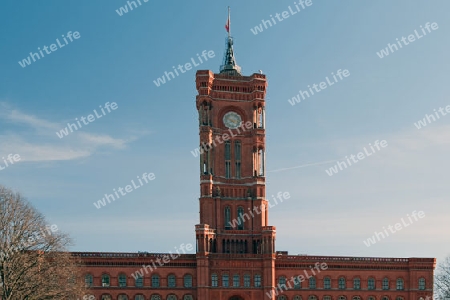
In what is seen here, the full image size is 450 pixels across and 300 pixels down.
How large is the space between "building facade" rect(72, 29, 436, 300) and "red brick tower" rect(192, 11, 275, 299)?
0.15 meters

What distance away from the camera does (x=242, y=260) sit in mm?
88438

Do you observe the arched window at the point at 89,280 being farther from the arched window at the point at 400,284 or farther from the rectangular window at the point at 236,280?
the arched window at the point at 400,284

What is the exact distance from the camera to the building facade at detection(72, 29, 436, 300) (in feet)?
287

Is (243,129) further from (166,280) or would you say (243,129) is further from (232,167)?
(166,280)

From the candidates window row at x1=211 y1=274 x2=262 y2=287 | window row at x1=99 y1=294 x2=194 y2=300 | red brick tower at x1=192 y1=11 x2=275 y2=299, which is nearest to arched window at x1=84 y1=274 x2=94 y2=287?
window row at x1=99 y1=294 x2=194 y2=300

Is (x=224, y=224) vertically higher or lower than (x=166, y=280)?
higher

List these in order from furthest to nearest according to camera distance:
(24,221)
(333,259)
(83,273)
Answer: (333,259) < (83,273) < (24,221)

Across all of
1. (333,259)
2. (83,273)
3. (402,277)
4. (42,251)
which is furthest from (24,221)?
(402,277)

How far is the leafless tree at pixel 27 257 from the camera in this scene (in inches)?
2298

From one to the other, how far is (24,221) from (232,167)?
42.3 meters

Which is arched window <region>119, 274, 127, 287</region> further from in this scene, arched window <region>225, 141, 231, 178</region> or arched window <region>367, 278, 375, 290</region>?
arched window <region>367, 278, 375, 290</region>

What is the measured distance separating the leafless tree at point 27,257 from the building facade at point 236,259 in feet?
65.4

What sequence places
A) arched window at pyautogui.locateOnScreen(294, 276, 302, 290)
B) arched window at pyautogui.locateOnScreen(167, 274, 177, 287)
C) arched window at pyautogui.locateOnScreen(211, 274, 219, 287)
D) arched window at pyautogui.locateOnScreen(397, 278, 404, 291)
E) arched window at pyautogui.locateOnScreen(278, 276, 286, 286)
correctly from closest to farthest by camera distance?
arched window at pyautogui.locateOnScreen(211, 274, 219, 287)
arched window at pyautogui.locateOnScreen(167, 274, 177, 287)
arched window at pyautogui.locateOnScreen(278, 276, 286, 286)
arched window at pyautogui.locateOnScreen(294, 276, 302, 290)
arched window at pyautogui.locateOnScreen(397, 278, 404, 291)

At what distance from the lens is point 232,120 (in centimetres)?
9838
